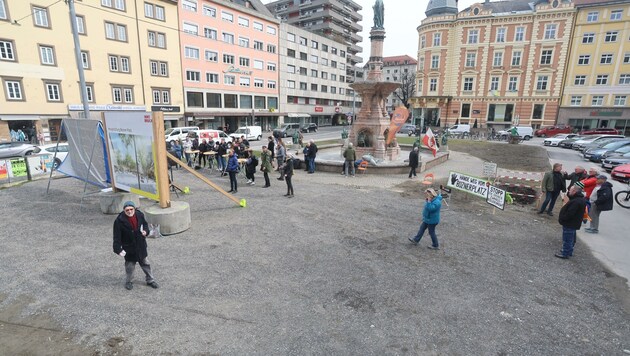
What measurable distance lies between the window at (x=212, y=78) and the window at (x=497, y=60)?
42062mm

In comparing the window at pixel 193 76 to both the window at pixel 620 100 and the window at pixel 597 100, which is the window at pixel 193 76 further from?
the window at pixel 620 100

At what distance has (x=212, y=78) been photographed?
142 feet

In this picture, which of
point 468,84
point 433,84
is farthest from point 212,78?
point 468,84

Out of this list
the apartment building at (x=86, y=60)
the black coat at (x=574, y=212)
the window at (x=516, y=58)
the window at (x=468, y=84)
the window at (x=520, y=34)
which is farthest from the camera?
the window at (x=468, y=84)

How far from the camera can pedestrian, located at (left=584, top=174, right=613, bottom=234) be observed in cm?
847

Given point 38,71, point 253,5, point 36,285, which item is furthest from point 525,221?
point 253,5

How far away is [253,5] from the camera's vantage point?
49.8 metres

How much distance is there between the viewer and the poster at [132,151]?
8.42 metres

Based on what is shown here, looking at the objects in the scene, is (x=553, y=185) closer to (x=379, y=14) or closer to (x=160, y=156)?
(x=160, y=156)

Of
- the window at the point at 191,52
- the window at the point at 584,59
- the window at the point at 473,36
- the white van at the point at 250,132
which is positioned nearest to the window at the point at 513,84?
the window at the point at 584,59

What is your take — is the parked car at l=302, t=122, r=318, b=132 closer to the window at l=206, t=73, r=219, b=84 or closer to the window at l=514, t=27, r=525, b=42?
the window at l=206, t=73, r=219, b=84

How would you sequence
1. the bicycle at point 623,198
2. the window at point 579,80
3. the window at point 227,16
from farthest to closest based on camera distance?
the window at point 579,80 < the window at point 227,16 < the bicycle at point 623,198

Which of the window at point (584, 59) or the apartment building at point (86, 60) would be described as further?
the window at point (584, 59)

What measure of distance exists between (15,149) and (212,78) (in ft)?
85.2
